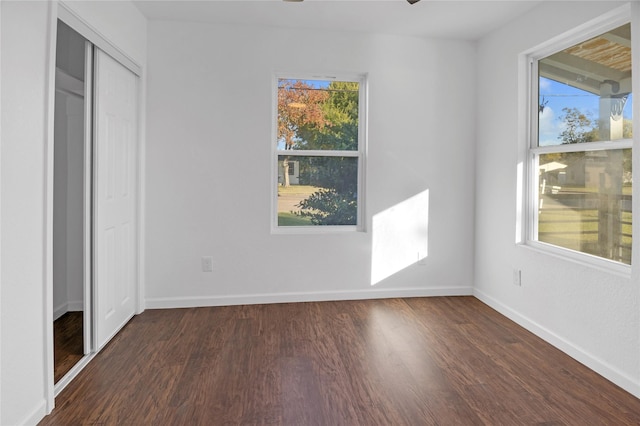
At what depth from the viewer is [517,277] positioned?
3447 mm

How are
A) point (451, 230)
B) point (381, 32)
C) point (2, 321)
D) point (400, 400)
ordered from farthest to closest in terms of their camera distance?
point (451, 230)
point (381, 32)
point (400, 400)
point (2, 321)

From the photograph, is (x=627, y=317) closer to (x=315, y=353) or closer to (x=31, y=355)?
(x=315, y=353)

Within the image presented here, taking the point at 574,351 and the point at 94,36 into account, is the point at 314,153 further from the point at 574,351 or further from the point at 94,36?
the point at 574,351

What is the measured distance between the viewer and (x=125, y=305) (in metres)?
3.28

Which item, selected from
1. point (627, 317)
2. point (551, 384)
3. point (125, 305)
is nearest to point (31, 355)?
point (125, 305)

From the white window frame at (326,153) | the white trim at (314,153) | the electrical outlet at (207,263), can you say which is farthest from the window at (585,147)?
the electrical outlet at (207,263)

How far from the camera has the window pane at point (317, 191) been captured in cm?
392

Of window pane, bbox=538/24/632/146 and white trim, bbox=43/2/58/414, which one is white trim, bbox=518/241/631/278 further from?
white trim, bbox=43/2/58/414

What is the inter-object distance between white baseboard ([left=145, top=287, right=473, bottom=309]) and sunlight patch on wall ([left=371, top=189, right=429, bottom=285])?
17cm

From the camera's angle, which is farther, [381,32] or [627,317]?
[381,32]

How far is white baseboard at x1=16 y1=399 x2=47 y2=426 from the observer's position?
1873 mm

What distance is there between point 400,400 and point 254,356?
3.32 ft

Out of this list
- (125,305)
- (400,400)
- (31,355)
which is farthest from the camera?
(125,305)

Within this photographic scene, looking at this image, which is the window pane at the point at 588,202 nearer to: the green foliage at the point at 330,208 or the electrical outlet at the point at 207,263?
the green foliage at the point at 330,208
